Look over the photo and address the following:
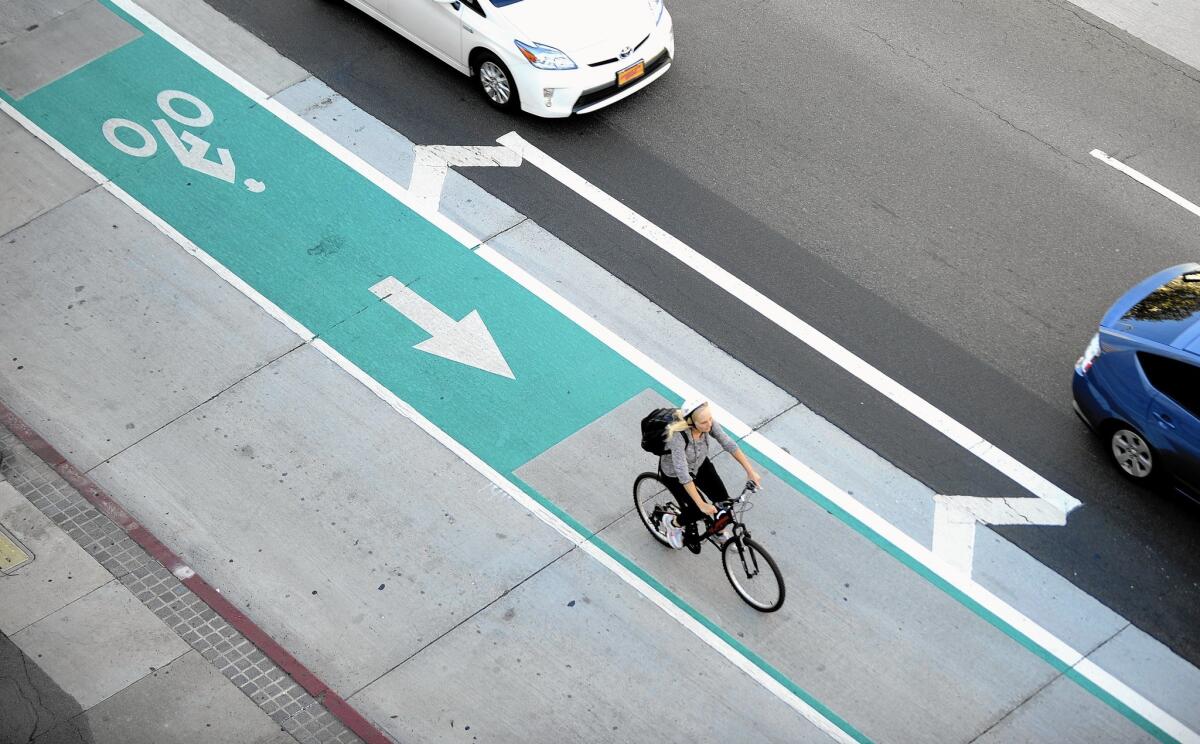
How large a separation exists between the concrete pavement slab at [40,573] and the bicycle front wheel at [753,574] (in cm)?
502

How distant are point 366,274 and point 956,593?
20.7ft

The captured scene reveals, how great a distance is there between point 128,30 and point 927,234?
31.7 ft

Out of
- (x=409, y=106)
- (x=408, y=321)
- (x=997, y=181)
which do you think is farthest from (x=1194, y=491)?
(x=409, y=106)

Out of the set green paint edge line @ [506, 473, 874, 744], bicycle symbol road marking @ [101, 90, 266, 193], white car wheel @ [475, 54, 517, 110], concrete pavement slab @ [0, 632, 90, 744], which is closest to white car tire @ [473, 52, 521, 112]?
white car wheel @ [475, 54, 517, 110]

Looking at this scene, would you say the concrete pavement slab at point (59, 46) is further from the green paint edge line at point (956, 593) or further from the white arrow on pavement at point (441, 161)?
the green paint edge line at point (956, 593)

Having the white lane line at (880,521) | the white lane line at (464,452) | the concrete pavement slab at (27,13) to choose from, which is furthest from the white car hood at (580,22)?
the concrete pavement slab at (27,13)

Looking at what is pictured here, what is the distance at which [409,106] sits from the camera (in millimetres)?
13914

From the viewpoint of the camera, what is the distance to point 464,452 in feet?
35.3

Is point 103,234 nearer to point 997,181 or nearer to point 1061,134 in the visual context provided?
point 997,181

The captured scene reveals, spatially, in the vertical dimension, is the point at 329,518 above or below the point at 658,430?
below

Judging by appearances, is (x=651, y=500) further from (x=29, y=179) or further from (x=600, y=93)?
(x=29, y=179)

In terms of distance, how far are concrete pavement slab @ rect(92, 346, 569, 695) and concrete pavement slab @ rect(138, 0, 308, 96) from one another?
14.6 feet

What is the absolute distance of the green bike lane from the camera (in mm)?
10227

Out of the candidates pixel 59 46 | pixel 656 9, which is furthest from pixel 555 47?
pixel 59 46
